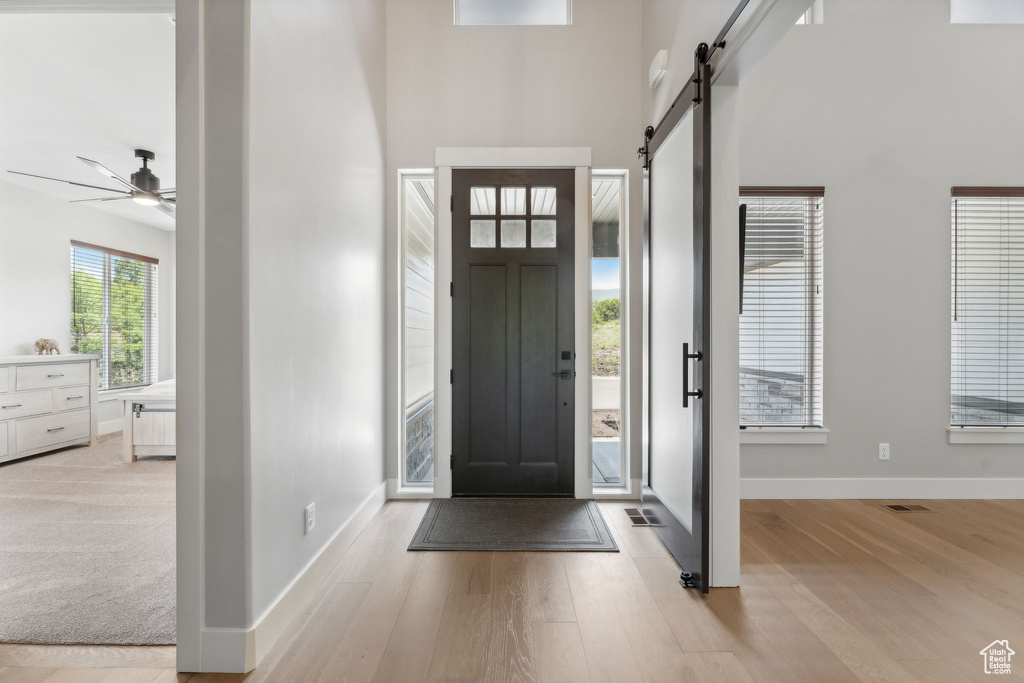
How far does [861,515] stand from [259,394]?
352 cm

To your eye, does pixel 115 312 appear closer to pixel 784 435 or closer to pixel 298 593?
pixel 298 593

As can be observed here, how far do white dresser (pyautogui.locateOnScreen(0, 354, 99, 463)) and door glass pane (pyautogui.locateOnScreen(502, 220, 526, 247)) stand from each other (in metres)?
4.74

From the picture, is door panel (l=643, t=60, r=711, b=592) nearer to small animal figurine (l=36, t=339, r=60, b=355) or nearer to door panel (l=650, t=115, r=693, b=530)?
door panel (l=650, t=115, r=693, b=530)

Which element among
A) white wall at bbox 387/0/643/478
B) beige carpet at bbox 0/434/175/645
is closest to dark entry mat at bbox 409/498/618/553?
white wall at bbox 387/0/643/478

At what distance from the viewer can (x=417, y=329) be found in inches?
169

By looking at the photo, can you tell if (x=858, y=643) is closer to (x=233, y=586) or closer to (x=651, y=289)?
(x=651, y=289)

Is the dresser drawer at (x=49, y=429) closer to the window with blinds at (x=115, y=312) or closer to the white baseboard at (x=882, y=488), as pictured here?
the window with blinds at (x=115, y=312)

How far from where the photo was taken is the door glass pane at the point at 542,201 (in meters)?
3.42

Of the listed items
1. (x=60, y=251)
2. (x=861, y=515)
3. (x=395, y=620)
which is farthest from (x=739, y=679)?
(x=60, y=251)

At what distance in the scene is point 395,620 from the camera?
1.86 meters

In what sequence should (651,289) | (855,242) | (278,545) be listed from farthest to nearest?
1. (855,242)
2. (651,289)
3. (278,545)

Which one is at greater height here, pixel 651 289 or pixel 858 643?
pixel 651 289

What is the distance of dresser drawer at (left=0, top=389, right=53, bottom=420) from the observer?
4.23 meters

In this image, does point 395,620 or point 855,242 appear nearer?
point 395,620
